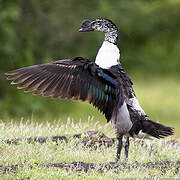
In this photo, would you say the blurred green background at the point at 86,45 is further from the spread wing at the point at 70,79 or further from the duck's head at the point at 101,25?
the spread wing at the point at 70,79

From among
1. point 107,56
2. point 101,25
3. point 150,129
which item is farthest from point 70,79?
point 101,25

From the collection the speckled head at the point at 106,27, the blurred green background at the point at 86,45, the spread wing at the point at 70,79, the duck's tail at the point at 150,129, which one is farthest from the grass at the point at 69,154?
the blurred green background at the point at 86,45

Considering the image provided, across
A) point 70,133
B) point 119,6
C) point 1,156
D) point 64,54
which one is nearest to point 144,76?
point 119,6

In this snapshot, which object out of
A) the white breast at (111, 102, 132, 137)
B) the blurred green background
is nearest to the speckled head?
the white breast at (111, 102, 132, 137)

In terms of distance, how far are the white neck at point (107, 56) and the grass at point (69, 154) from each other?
1.24 m

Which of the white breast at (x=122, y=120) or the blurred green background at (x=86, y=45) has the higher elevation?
the blurred green background at (x=86, y=45)

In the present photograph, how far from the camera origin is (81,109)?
1083 inches

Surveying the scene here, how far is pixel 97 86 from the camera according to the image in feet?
27.0

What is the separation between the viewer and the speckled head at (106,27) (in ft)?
29.9

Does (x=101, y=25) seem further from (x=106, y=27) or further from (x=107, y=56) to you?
(x=107, y=56)

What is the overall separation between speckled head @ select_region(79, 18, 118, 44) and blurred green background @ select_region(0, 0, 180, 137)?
928 centimetres

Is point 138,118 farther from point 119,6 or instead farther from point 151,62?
point 151,62

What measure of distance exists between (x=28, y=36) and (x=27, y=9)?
119 cm

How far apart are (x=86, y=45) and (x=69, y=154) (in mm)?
17378
